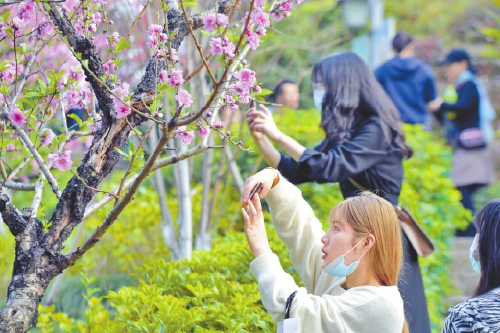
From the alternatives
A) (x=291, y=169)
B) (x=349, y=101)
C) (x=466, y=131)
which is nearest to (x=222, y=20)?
(x=291, y=169)

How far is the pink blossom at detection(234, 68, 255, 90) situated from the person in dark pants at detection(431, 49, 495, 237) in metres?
4.98

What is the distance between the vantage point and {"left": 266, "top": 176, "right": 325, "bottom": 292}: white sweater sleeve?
224 centimetres

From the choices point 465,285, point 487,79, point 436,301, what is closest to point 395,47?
point 465,285

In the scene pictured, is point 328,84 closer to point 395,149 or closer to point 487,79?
point 395,149

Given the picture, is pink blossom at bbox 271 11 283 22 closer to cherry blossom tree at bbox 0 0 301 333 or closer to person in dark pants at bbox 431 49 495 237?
cherry blossom tree at bbox 0 0 301 333

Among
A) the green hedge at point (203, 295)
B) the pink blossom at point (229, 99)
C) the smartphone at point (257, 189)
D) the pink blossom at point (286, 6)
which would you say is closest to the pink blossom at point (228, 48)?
the pink blossom at point (229, 99)

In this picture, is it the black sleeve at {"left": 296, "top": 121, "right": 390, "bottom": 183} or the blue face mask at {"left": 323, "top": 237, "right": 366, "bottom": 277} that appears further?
the black sleeve at {"left": 296, "top": 121, "right": 390, "bottom": 183}

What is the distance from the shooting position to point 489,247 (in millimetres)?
2055

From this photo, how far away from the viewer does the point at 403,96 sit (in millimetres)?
6785

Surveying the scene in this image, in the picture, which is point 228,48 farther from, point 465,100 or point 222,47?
point 465,100

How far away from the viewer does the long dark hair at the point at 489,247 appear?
2.02 metres

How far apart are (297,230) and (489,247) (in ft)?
2.07

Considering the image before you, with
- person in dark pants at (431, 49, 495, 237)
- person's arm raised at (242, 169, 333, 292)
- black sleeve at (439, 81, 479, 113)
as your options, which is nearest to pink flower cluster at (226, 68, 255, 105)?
person's arm raised at (242, 169, 333, 292)

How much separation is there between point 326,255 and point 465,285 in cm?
460
